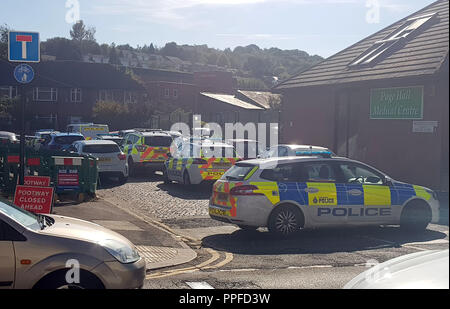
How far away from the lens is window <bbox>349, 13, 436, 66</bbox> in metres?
21.3

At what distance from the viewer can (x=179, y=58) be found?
415 feet

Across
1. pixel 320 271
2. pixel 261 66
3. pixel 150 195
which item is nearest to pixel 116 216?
pixel 150 195

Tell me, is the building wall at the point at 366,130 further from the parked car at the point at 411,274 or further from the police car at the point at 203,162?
the parked car at the point at 411,274

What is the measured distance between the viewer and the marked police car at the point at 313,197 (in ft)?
35.1

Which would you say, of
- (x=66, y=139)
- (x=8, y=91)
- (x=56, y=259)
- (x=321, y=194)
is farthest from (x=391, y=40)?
(x=8, y=91)

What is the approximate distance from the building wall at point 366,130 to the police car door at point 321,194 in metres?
5.69

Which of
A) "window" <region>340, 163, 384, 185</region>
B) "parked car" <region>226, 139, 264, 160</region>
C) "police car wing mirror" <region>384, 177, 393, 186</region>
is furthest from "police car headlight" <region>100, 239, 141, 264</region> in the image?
"parked car" <region>226, 139, 264, 160</region>

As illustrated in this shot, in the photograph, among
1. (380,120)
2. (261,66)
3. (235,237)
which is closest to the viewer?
(235,237)

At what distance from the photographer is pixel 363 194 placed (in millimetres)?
11281

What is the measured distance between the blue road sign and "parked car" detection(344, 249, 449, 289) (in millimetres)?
8393

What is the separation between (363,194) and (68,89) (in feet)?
175

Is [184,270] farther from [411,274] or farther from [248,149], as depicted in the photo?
[248,149]

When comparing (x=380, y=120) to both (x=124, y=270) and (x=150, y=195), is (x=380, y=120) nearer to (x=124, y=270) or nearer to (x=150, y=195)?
(x=150, y=195)
